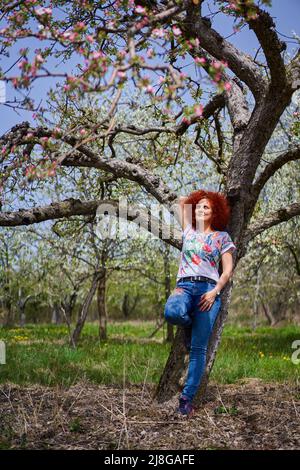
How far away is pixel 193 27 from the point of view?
5.35 meters

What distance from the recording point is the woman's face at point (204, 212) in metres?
5.39

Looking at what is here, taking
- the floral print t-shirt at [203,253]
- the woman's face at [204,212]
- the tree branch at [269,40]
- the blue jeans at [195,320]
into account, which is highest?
the tree branch at [269,40]

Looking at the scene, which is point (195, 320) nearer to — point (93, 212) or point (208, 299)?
point (208, 299)

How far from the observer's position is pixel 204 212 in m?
5.39

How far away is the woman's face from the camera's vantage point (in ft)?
17.7

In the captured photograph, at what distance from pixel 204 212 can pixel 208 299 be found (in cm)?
91

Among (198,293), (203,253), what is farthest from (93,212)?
(198,293)

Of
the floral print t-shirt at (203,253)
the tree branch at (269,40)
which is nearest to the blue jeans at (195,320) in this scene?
the floral print t-shirt at (203,253)

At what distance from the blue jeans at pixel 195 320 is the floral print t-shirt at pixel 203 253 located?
10cm

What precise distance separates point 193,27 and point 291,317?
89.1 feet

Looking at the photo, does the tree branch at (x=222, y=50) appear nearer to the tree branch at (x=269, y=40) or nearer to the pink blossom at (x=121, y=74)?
the tree branch at (x=269, y=40)

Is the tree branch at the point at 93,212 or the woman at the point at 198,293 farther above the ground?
the tree branch at the point at 93,212

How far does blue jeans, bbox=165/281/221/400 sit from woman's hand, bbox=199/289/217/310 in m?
0.07

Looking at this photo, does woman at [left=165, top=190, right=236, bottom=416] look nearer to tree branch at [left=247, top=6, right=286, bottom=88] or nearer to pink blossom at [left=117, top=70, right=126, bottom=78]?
tree branch at [left=247, top=6, right=286, bottom=88]
